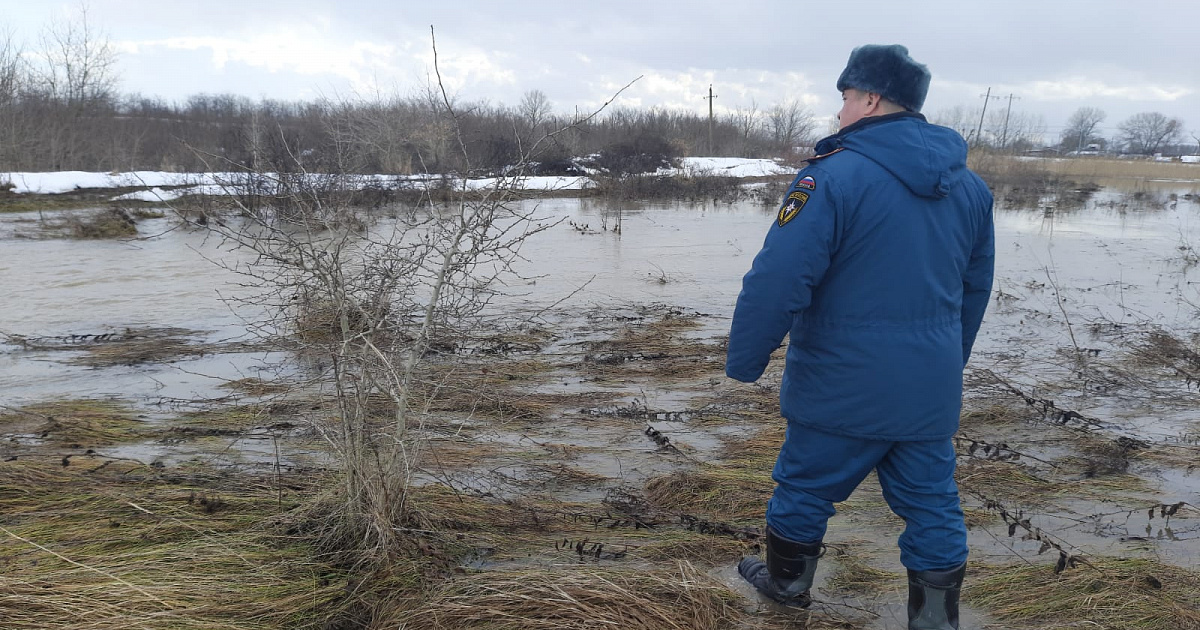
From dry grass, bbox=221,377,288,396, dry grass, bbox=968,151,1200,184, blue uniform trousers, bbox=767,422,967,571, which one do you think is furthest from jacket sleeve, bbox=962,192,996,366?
dry grass, bbox=968,151,1200,184

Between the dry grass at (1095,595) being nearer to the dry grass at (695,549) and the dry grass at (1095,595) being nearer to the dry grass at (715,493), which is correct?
the dry grass at (695,549)

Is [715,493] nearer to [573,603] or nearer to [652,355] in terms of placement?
[573,603]

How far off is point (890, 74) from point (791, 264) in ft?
2.18

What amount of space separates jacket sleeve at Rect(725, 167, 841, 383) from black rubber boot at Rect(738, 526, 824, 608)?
720 mm

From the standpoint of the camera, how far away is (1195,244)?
15.6 metres

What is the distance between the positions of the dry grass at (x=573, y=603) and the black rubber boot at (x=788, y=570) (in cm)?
15

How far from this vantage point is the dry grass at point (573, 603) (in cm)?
236

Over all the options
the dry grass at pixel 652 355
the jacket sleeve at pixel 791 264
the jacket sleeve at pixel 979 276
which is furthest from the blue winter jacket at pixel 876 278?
the dry grass at pixel 652 355

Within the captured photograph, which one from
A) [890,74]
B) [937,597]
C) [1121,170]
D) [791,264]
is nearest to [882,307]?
[791,264]

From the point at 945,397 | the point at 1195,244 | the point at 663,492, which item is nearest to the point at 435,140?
the point at 663,492

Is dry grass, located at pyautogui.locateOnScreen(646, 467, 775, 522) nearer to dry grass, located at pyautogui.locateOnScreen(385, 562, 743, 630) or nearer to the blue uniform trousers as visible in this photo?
dry grass, located at pyautogui.locateOnScreen(385, 562, 743, 630)

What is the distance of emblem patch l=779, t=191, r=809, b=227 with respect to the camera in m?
2.28

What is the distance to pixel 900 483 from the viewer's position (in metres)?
2.36

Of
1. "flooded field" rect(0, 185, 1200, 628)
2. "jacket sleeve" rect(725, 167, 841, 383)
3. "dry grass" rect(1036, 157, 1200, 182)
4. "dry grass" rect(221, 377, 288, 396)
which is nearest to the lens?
"jacket sleeve" rect(725, 167, 841, 383)
